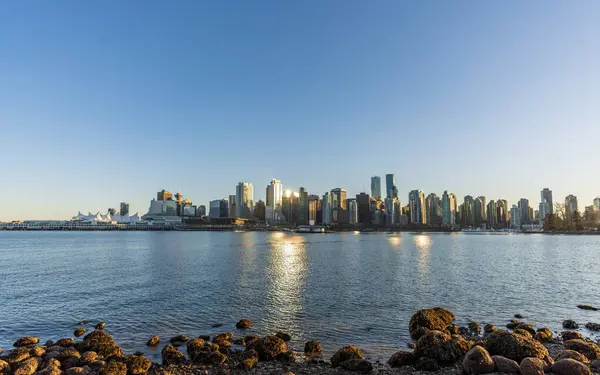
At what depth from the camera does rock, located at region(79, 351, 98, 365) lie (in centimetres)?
2138

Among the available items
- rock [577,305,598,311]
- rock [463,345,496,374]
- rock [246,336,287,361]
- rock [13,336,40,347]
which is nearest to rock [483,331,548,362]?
rock [463,345,496,374]

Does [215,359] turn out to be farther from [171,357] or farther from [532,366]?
[532,366]

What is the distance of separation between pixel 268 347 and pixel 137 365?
7616 millimetres

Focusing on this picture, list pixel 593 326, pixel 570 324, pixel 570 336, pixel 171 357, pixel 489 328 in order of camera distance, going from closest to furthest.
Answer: pixel 171 357 → pixel 570 336 → pixel 489 328 → pixel 593 326 → pixel 570 324

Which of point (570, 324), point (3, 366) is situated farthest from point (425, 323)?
point (3, 366)

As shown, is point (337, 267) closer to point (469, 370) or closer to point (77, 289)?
point (77, 289)

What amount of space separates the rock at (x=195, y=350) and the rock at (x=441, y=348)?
13320mm

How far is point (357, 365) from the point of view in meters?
20.4

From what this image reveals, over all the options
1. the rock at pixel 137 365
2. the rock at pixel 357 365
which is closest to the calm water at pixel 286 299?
the rock at pixel 137 365

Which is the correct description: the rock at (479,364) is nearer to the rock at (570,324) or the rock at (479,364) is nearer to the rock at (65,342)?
the rock at (570,324)

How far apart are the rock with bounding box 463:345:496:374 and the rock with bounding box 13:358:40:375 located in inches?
925

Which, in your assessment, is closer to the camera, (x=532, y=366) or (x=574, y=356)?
(x=532, y=366)

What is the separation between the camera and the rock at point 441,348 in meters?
21.3

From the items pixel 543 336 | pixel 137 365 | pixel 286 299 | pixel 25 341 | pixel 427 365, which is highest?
pixel 137 365
